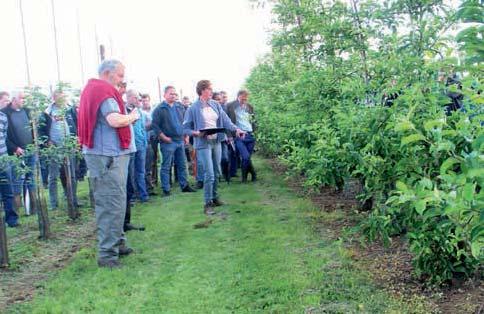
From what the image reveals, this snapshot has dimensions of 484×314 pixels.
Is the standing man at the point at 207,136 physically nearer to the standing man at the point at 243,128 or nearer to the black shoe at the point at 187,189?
the black shoe at the point at 187,189

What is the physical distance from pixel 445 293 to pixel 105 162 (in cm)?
316

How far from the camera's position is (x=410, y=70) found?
411 centimetres

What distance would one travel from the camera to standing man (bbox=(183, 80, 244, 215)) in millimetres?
7590

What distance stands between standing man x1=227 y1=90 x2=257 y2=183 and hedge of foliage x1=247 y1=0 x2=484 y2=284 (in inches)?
129

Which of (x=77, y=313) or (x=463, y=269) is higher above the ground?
(x=463, y=269)

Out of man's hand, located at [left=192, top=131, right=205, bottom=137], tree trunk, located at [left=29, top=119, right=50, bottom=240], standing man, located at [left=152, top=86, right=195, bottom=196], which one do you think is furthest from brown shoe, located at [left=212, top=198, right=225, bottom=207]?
tree trunk, located at [left=29, top=119, right=50, bottom=240]

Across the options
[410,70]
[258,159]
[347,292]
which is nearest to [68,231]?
[347,292]

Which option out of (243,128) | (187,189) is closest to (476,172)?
(187,189)

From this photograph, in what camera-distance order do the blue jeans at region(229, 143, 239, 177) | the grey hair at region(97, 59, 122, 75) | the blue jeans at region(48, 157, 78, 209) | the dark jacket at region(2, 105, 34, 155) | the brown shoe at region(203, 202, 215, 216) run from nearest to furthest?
the grey hair at region(97, 59, 122, 75)
the brown shoe at region(203, 202, 215, 216)
the blue jeans at region(48, 157, 78, 209)
the dark jacket at region(2, 105, 34, 155)
the blue jeans at region(229, 143, 239, 177)

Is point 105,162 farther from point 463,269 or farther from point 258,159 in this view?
point 258,159

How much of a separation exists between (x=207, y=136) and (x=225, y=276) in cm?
337

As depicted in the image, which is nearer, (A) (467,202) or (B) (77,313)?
(A) (467,202)

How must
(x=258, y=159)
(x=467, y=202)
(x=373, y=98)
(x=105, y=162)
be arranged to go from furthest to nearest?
(x=258, y=159) < (x=105, y=162) < (x=373, y=98) < (x=467, y=202)

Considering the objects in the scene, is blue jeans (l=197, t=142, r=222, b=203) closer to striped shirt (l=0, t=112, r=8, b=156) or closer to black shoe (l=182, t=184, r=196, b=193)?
black shoe (l=182, t=184, r=196, b=193)
